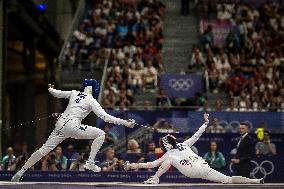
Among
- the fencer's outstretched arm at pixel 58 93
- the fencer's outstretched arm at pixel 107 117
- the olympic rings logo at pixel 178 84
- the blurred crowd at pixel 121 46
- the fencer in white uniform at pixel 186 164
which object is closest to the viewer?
the fencer's outstretched arm at pixel 107 117

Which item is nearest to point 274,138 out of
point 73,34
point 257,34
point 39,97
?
point 257,34

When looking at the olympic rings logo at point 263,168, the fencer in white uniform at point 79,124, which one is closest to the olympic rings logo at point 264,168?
the olympic rings logo at point 263,168

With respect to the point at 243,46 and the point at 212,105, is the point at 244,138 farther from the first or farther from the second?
the point at 243,46

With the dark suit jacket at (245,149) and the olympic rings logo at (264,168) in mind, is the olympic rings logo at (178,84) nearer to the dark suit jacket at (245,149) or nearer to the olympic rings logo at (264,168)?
the olympic rings logo at (264,168)

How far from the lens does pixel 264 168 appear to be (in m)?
19.7

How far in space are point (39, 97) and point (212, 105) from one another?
934 inches

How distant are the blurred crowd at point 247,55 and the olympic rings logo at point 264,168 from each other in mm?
3021

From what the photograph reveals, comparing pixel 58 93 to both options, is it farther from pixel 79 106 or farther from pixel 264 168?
pixel 264 168

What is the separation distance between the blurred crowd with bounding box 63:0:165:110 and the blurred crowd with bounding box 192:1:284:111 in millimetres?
2081

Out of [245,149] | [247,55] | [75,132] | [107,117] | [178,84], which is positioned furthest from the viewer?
[247,55]

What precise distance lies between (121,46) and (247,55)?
16.8 ft

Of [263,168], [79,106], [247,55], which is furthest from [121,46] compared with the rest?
[79,106]

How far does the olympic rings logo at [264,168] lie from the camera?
19.6 m

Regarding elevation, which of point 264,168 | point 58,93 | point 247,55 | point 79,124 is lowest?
point 264,168
